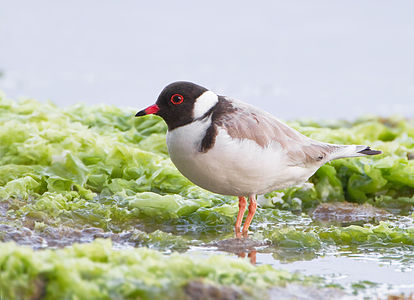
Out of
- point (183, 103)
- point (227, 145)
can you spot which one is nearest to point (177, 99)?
point (183, 103)

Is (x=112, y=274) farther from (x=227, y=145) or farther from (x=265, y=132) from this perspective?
(x=265, y=132)

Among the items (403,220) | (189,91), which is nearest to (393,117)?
(403,220)

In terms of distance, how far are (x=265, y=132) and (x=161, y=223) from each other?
1305 millimetres

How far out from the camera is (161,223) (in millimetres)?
6152

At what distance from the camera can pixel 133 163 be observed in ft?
24.1

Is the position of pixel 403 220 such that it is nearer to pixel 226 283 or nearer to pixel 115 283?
pixel 226 283

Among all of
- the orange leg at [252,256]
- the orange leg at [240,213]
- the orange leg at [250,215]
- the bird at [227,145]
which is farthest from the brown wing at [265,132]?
the orange leg at [252,256]

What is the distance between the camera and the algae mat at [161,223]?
3.80 metres

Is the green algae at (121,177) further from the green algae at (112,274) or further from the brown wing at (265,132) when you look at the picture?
the green algae at (112,274)


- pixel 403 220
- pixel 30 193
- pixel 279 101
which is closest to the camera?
pixel 30 193

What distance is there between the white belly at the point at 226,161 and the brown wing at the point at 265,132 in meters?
0.07

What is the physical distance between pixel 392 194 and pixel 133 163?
308 cm

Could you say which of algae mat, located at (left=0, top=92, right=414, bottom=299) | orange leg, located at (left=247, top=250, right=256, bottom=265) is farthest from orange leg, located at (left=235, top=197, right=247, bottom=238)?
orange leg, located at (left=247, top=250, right=256, bottom=265)

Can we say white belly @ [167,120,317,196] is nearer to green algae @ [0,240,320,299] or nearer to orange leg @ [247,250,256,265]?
orange leg @ [247,250,256,265]
